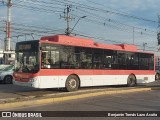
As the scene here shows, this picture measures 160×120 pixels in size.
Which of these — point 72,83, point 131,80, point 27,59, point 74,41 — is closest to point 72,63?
point 72,83

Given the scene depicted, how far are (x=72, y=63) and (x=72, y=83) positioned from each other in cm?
112

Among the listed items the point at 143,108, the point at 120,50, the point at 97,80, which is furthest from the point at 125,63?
the point at 143,108

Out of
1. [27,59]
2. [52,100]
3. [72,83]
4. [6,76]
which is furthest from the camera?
[6,76]

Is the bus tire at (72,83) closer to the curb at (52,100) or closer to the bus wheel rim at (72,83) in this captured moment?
the bus wheel rim at (72,83)

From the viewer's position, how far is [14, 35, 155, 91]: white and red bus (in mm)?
18500

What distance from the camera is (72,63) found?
2034cm

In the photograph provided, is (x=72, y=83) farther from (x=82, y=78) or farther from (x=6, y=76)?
(x=6, y=76)

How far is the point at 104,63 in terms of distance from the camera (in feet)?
74.0

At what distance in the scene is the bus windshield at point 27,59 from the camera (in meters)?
18.4

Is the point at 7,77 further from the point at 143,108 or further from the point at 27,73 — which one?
the point at 143,108

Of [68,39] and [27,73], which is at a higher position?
[68,39]

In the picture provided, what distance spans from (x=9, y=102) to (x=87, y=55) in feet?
26.5

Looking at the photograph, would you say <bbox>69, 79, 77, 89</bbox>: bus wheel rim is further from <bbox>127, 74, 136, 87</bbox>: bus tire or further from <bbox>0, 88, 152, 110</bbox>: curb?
<bbox>127, 74, 136, 87</bbox>: bus tire

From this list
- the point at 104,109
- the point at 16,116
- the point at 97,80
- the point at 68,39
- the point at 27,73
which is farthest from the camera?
the point at 97,80
